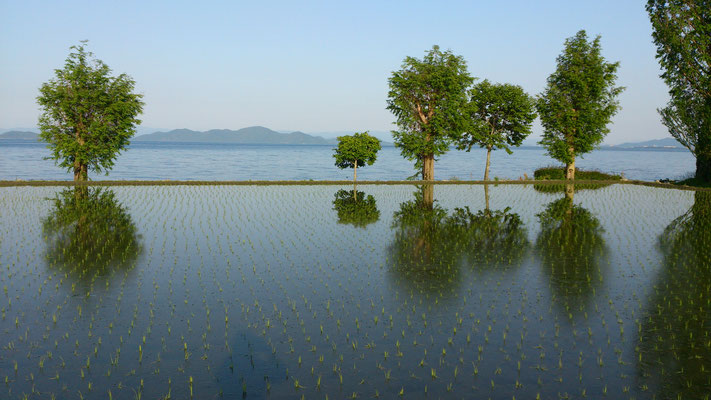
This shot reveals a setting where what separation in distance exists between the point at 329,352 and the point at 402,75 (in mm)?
47445

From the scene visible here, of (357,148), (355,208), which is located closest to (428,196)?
(355,208)

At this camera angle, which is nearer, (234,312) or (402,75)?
(234,312)

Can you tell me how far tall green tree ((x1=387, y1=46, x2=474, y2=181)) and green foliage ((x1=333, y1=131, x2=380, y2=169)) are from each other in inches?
115

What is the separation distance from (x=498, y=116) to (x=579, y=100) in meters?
8.98

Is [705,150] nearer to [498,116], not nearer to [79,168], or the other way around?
[498,116]

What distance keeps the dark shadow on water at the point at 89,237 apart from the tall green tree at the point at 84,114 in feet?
38.1

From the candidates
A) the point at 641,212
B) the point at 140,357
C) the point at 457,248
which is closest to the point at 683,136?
the point at 641,212

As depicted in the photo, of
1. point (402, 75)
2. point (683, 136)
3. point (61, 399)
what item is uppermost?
point (402, 75)

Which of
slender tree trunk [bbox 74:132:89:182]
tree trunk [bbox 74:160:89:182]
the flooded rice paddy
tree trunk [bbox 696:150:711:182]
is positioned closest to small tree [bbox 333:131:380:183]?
the flooded rice paddy

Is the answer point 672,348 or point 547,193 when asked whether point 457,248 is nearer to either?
point 672,348

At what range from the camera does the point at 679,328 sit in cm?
1350

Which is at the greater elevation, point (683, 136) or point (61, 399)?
point (683, 136)

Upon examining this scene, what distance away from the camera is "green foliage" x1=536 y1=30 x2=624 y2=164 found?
58.4 m

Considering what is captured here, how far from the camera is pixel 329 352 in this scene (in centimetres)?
1183
